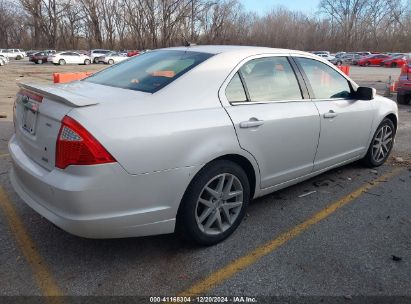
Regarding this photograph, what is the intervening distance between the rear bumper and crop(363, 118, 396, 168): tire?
10.8 ft

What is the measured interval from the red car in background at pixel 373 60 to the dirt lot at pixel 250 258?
49246 mm

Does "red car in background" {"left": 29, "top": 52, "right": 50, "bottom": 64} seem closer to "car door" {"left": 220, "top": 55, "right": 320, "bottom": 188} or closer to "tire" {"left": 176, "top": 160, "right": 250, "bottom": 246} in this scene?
"car door" {"left": 220, "top": 55, "right": 320, "bottom": 188}

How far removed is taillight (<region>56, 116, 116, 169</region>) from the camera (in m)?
2.48

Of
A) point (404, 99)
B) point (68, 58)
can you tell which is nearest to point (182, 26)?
point (68, 58)

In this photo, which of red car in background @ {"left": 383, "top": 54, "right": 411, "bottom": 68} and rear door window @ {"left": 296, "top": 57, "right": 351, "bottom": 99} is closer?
rear door window @ {"left": 296, "top": 57, "right": 351, "bottom": 99}

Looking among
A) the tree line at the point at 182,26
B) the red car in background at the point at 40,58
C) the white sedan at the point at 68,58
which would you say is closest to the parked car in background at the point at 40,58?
the red car in background at the point at 40,58

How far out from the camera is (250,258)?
3086 millimetres

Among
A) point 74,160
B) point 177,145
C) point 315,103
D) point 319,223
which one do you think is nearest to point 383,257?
point 319,223

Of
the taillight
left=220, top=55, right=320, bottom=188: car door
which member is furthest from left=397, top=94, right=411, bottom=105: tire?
the taillight

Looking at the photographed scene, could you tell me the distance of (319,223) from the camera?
3.69m

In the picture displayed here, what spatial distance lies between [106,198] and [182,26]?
79.0 meters

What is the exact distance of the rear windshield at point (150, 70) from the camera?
3137 millimetres

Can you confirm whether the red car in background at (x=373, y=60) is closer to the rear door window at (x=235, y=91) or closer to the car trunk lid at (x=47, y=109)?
the rear door window at (x=235, y=91)

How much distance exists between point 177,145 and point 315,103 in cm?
184
